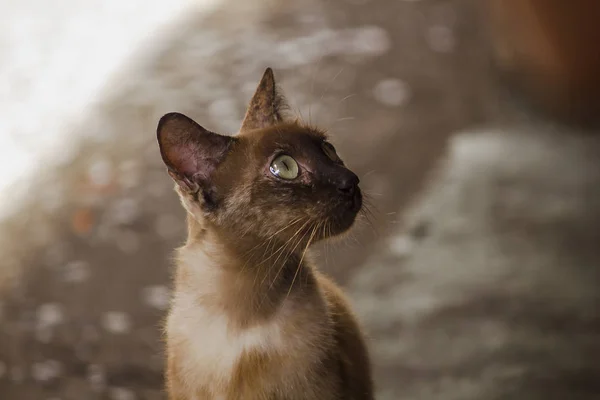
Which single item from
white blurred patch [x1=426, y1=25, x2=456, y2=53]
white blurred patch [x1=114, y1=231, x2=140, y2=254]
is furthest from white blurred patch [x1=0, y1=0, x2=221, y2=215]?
white blurred patch [x1=426, y1=25, x2=456, y2=53]

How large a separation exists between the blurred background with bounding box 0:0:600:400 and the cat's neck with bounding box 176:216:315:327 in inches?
19.4

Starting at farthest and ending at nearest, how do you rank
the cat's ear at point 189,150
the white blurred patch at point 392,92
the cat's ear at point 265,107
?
the white blurred patch at point 392,92 < the cat's ear at point 265,107 < the cat's ear at point 189,150

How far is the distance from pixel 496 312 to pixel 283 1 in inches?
36.3

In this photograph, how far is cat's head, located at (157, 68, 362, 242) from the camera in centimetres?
86

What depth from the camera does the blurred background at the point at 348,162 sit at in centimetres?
147

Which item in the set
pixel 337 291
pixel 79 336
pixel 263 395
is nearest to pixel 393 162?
pixel 337 291

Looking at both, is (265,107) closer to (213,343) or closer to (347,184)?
(347,184)

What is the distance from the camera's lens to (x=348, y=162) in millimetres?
1598

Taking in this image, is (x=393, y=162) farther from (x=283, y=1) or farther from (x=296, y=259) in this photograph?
(x=296, y=259)

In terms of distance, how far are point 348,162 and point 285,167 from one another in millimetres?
734

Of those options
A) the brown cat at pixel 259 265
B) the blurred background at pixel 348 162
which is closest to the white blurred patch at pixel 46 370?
the blurred background at pixel 348 162

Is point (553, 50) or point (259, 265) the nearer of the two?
point (259, 265)

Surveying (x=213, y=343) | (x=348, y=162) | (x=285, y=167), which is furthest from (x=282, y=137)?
(x=348, y=162)

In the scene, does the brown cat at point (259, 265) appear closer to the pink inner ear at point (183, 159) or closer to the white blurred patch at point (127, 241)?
the pink inner ear at point (183, 159)
